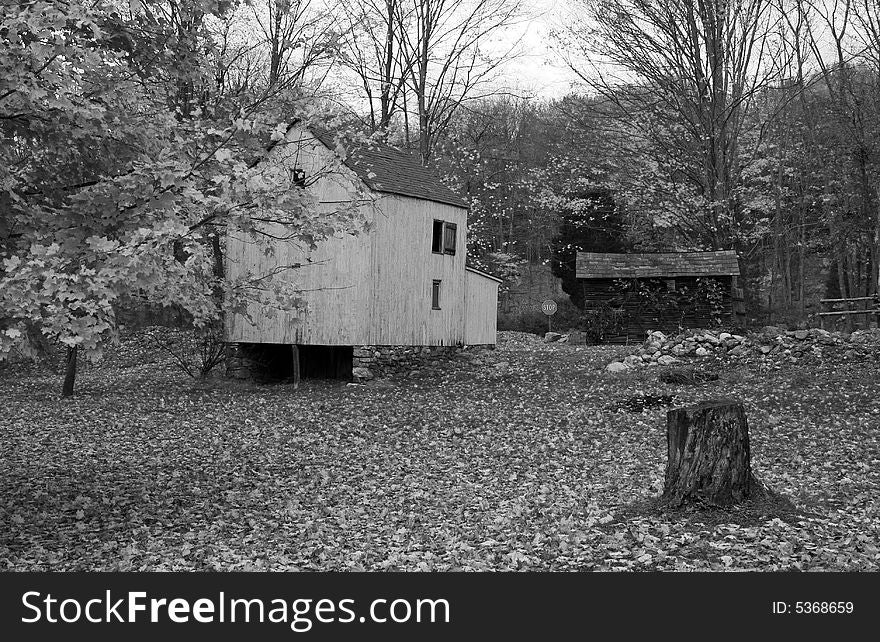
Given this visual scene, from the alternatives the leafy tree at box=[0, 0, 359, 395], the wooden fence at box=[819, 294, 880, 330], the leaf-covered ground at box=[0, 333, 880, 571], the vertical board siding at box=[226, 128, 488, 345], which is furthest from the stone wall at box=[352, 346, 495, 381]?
the leafy tree at box=[0, 0, 359, 395]

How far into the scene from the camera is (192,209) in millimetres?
6840

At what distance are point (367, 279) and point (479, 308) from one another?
6.29 meters

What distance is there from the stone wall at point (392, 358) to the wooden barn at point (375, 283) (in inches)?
1.5

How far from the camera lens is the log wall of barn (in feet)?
100

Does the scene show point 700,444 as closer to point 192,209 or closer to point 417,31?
point 192,209

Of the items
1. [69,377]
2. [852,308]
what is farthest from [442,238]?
[852,308]

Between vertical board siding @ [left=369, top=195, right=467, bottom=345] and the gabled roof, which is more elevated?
the gabled roof

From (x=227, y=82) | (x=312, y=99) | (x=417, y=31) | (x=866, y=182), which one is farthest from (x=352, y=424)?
(x=417, y=31)

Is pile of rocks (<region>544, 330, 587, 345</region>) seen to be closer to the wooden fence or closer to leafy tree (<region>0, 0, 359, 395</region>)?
the wooden fence

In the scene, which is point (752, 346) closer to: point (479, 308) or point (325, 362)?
point (479, 308)

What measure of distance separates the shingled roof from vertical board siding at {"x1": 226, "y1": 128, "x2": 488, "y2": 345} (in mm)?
9721

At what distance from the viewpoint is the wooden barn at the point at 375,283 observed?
69.3ft

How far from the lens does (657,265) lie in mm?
31453

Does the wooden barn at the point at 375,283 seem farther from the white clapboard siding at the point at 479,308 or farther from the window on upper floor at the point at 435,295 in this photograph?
the white clapboard siding at the point at 479,308
